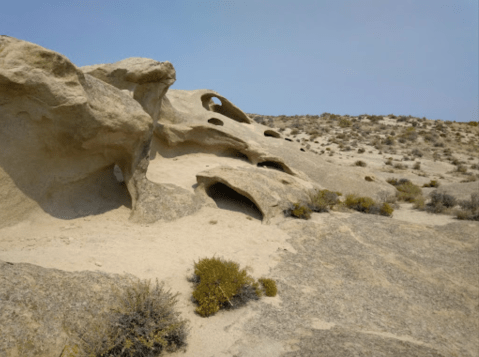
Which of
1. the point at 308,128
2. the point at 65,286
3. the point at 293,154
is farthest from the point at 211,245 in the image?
the point at 308,128

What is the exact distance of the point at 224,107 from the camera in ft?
66.5

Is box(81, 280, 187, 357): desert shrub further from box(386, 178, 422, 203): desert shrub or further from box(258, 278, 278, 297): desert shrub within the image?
box(386, 178, 422, 203): desert shrub

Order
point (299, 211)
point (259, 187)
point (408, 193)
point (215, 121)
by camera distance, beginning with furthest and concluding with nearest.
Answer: point (215, 121) → point (408, 193) → point (259, 187) → point (299, 211)

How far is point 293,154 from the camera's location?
16672 millimetres

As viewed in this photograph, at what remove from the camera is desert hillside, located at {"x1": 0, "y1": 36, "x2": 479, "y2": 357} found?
438 centimetres

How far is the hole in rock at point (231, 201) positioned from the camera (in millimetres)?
10461

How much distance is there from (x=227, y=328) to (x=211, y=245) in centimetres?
296

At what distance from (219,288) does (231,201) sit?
18.7 feet

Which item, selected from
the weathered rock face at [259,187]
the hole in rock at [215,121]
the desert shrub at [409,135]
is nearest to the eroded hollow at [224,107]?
the hole in rock at [215,121]

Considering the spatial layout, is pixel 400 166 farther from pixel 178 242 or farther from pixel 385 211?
pixel 178 242

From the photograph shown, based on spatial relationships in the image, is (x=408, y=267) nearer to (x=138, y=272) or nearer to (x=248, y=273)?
(x=248, y=273)

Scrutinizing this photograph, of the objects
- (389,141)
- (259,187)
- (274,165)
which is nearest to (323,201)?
(259,187)

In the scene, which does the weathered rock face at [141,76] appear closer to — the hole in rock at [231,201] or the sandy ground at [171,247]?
the sandy ground at [171,247]

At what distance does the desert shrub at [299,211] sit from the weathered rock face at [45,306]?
A: 6.44 meters
